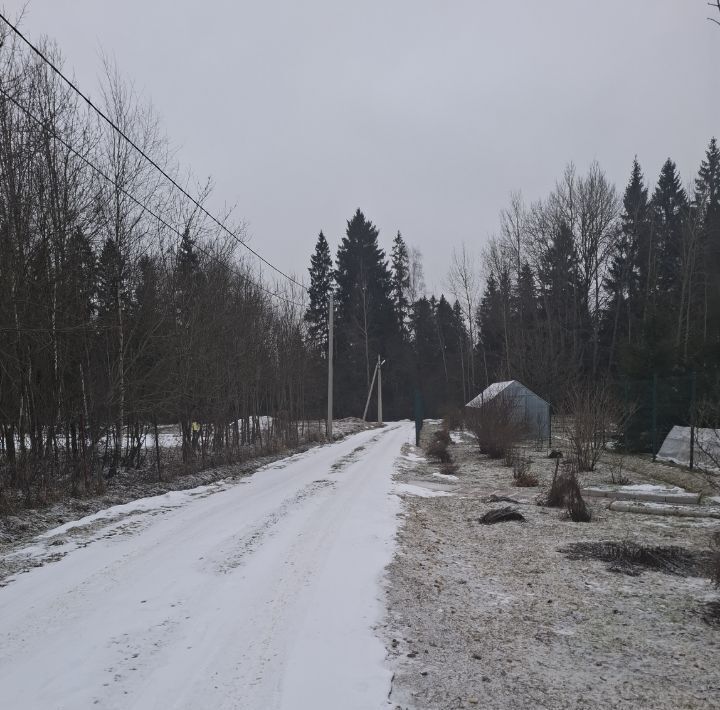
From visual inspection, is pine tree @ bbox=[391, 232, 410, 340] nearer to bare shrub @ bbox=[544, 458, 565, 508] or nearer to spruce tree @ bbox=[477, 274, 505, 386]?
spruce tree @ bbox=[477, 274, 505, 386]

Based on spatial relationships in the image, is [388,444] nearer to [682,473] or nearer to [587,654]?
[682,473]

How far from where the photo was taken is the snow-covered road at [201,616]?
123 inches

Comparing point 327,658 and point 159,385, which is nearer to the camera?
point 327,658

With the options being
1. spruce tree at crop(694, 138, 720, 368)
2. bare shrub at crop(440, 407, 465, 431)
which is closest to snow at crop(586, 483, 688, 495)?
spruce tree at crop(694, 138, 720, 368)

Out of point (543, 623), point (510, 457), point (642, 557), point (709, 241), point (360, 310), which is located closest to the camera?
point (543, 623)

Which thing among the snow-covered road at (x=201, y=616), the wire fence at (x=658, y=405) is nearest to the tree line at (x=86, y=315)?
the snow-covered road at (x=201, y=616)

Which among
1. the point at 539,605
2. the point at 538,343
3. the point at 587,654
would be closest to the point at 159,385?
the point at 539,605

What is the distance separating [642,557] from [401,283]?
5987 centimetres

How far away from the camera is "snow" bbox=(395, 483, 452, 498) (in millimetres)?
10625

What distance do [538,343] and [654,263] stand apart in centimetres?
1602

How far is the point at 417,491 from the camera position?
36.1 ft

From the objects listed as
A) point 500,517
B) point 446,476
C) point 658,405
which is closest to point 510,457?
point 446,476

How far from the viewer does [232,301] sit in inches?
701

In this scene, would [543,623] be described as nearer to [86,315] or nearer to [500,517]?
[500,517]
